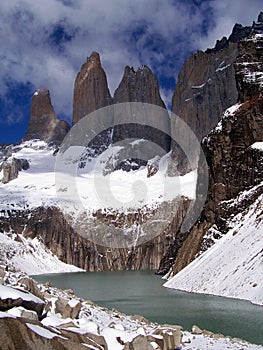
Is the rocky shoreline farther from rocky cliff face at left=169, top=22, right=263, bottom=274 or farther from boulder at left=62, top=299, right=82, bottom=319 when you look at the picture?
rocky cliff face at left=169, top=22, right=263, bottom=274

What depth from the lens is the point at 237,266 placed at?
49.6 m

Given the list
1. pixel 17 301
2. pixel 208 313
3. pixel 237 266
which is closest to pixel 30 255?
pixel 237 266

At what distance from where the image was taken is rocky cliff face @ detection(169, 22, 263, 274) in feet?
248

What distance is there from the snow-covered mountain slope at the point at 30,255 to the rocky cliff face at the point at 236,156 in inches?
3360

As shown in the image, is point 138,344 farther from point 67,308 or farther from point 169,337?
point 67,308

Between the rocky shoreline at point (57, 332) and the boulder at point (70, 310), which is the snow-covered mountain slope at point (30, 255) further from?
the rocky shoreline at point (57, 332)

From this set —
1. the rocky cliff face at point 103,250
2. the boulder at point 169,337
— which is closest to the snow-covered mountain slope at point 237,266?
the boulder at point 169,337

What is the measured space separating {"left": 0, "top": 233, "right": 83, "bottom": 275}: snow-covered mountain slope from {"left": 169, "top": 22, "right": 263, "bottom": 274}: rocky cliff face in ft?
280

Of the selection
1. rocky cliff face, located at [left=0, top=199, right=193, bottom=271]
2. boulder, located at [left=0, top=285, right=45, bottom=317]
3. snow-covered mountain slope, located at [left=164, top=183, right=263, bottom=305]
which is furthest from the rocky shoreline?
rocky cliff face, located at [left=0, top=199, right=193, bottom=271]

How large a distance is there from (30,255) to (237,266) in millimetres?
137230

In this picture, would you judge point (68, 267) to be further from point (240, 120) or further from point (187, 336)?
point (187, 336)

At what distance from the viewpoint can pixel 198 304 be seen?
144ft

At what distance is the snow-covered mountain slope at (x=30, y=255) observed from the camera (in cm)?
15775

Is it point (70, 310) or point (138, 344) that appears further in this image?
point (70, 310)
